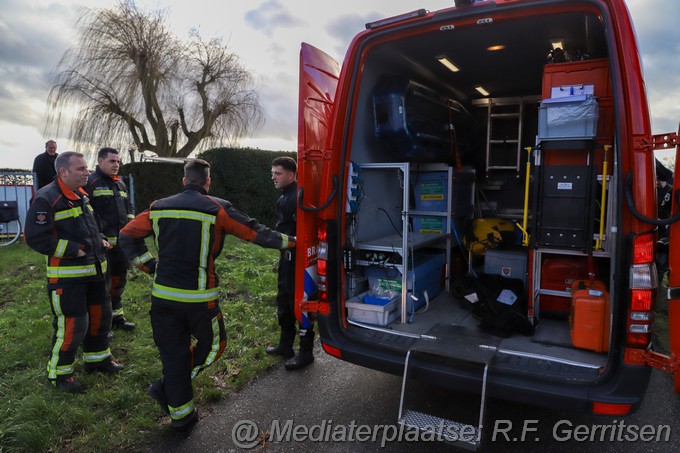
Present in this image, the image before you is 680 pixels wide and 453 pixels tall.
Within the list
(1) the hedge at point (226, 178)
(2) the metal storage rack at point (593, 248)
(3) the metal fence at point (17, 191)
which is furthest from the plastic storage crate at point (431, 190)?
(3) the metal fence at point (17, 191)

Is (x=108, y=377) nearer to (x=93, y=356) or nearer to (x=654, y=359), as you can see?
(x=93, y=356)

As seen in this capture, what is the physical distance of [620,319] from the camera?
2191mm

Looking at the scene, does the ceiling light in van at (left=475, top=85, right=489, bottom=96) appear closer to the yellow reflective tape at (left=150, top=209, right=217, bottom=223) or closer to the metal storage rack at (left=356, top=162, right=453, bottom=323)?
the metal storage rack at (left=356, top=162, right=453, bottom=323)

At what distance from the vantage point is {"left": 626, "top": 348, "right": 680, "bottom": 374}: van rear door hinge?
6.85 feet

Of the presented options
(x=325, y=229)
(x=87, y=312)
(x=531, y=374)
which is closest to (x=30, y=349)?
(x=87, y=312)

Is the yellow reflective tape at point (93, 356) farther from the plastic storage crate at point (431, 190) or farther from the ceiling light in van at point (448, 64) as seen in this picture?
the ceiling light in van at point (448, 64)

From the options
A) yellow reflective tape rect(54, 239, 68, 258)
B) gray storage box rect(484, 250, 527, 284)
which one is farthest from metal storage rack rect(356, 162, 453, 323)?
yellow reflective tape rect(54, 239, 68, 258)

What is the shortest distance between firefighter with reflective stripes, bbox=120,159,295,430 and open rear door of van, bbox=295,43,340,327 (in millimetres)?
413

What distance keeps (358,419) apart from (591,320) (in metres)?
1.61

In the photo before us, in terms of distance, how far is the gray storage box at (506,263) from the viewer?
404 cm

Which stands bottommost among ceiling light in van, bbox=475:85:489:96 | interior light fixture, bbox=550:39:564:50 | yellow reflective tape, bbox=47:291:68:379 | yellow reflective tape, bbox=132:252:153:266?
yellow reflective tape, bbox=47:291:68:379

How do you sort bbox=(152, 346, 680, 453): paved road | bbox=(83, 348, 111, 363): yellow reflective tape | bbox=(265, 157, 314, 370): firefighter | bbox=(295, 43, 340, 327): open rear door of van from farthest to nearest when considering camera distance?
bbox=(265, 157, 314, 370): firefighter → bbox=(83, 348, 111, 363): yellow reflective tape → bbox=(295, 43, 340, 327): open rear door of van → bbox=(152, 346, 680, 453): paved road

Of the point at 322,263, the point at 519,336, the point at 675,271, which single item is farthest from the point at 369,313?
the point at 675,271

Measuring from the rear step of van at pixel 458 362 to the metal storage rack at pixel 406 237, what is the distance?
70 centimetres
